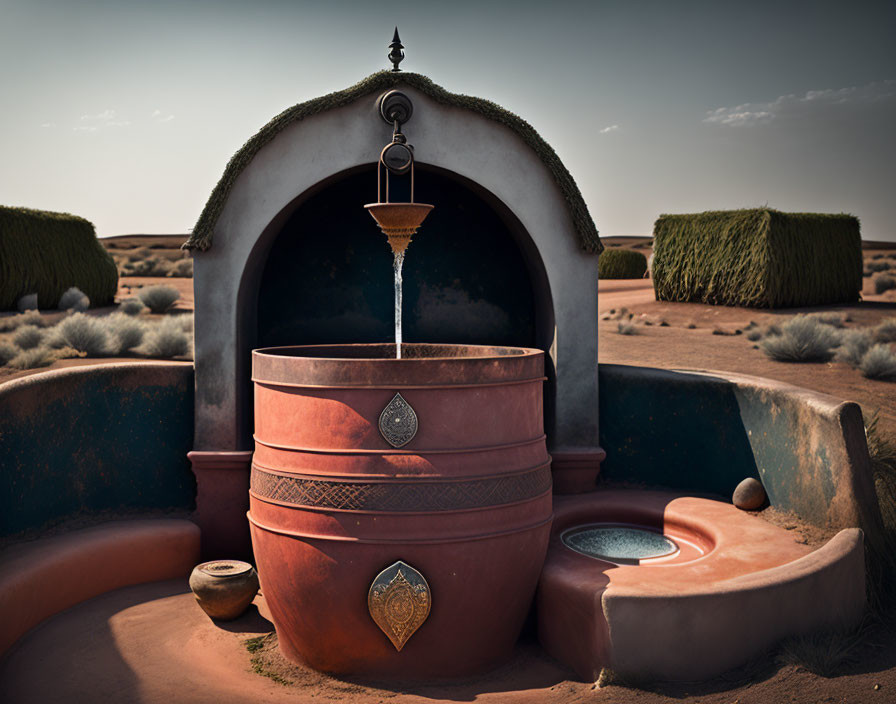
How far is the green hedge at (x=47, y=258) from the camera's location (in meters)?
17.4

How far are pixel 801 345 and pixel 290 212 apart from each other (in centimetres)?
1059

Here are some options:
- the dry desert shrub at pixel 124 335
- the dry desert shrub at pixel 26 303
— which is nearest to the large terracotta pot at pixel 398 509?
the dry desert shrub at pixel 124 335

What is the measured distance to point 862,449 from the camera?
4.85m

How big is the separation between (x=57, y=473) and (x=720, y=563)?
175 inches

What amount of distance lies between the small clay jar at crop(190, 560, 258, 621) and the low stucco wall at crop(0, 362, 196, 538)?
1232 millimetres

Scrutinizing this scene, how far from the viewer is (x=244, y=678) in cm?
436

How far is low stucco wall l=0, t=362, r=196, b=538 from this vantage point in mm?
5289

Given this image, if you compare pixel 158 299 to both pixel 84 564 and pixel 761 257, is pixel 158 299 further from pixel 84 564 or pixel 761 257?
pixel 84 564

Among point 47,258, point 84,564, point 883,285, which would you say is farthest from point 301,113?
point 883,285

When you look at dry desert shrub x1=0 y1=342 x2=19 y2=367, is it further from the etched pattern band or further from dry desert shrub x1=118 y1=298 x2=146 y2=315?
the etched pattern band

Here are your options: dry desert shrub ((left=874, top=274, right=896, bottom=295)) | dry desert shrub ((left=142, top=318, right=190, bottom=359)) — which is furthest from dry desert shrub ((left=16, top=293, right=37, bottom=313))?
dry desert shrub ((left=874, top=274, right=896, bottom=295))

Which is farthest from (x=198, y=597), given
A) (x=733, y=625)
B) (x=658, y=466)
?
(x=658, y=466)

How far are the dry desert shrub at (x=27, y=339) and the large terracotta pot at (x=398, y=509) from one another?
36.7 ft

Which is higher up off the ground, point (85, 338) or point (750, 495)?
point (85, 338)
